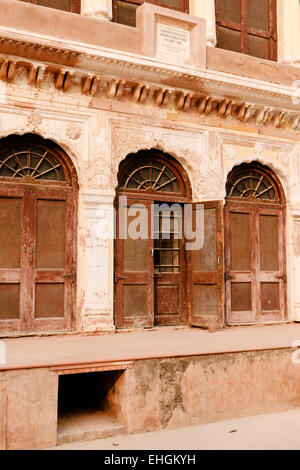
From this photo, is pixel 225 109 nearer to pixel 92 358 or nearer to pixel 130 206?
pixel 130 206

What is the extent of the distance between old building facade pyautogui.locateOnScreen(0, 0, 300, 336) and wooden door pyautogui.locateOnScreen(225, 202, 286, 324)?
0.02 metres

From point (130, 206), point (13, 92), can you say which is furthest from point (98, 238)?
point (13, 92)

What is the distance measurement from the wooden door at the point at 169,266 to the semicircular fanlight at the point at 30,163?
5.68ft

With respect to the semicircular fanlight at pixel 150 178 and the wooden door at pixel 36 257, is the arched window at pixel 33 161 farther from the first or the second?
the semicircular fanlight at pixel 150 178

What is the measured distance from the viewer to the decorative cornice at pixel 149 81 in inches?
271

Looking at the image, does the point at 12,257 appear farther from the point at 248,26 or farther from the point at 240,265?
the point at 248,26

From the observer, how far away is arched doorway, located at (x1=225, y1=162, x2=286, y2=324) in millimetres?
8555

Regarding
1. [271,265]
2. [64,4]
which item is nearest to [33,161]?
[64,4]

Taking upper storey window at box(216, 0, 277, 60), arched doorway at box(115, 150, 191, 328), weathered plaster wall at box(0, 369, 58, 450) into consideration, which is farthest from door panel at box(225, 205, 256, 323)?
weathered plaster wall at box(0, 369, 58, 450)

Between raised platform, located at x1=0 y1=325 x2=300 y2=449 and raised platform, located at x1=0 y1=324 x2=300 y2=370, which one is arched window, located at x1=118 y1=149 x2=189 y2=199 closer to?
raised platform, located at x1=0 y1=324 x2=300 y2=370

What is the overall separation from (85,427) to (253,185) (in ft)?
17.7

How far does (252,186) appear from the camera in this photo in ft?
29.3

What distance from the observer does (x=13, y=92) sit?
6930 mm
